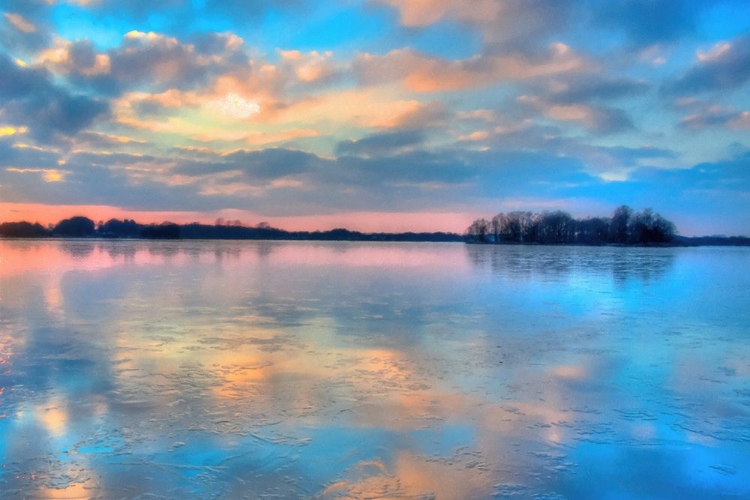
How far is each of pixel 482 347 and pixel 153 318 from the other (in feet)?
18.6

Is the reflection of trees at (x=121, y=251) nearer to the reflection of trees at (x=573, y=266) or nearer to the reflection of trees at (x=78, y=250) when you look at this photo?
the reflection of trees at (x=78, y=250)

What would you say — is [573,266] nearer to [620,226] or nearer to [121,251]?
[121,251]

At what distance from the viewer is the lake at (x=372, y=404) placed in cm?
333

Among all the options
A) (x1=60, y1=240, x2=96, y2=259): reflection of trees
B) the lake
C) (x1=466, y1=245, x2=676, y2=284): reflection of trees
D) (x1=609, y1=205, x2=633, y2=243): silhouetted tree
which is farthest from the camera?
(x1=609, y1=205, x2=633, y2=243): silhouetted tree

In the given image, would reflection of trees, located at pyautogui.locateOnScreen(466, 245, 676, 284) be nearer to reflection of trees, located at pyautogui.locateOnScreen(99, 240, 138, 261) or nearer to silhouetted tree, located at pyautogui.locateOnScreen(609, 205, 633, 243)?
reflection of trees, located at pyautogui.locateOnScreen(99, 240, 138, 261)

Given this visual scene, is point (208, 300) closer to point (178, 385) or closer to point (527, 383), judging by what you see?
point (178, 385)

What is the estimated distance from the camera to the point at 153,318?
9.19m

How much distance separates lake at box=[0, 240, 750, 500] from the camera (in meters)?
3.33

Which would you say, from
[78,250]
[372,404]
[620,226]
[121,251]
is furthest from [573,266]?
[620,226]

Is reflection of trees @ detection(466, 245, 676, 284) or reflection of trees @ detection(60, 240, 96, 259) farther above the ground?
reflection of trees @ detection(60, 240, 96, 259)

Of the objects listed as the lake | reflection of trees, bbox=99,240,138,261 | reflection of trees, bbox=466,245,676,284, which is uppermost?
reflection of trees, bbox=99,240,138,261

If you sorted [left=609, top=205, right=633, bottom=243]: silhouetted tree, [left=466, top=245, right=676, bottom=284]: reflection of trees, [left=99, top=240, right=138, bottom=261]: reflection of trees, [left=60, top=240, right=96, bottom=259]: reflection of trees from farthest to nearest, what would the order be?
1. [left=609, top=205, right=633, bottom=243]: silhouetted tree
2. [left=60, top=240, right=96, bottom=259]: reflection of trees
3. [left=99, top=240, right=138, bottom=261]: reflection of trees
4. [left=466, top=245, right=676, bottom=284]: reflection of trees

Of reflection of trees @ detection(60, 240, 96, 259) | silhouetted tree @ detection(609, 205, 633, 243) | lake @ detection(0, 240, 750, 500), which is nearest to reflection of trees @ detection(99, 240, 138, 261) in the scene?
reflection of trees @ detection(60, 240, 96, 259)

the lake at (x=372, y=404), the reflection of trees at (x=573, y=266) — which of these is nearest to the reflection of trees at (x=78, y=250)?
the reflection of trees at (x=573, y=266)
